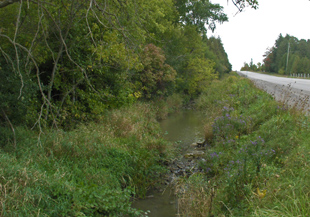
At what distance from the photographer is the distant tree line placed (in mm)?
64625

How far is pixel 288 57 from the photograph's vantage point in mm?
75688

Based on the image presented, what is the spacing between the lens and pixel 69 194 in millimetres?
4871

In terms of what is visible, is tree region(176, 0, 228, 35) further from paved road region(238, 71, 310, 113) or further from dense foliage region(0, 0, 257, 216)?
dense foliage region(0, 0, 257, 216)

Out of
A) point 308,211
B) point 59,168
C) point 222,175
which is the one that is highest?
point 308,211

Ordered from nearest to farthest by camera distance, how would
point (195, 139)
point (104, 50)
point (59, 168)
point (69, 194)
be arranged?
point (69, 194), point (59, 168), point (104, 50), point (195, 139)

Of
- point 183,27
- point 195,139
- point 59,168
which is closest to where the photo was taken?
point 59,168

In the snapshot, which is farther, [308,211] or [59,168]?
[59,168]

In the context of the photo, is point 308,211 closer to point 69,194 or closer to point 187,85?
point 69,194

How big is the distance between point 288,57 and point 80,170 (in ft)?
265

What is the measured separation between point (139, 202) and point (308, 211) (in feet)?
13.0

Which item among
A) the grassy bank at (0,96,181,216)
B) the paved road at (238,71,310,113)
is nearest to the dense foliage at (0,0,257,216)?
the grassy bank at (0,96,181,216)

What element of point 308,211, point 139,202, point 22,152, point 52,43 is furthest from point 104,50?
point 308,211

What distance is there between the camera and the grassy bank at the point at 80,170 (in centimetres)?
443

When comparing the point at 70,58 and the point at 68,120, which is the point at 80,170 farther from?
the point at 68,120
